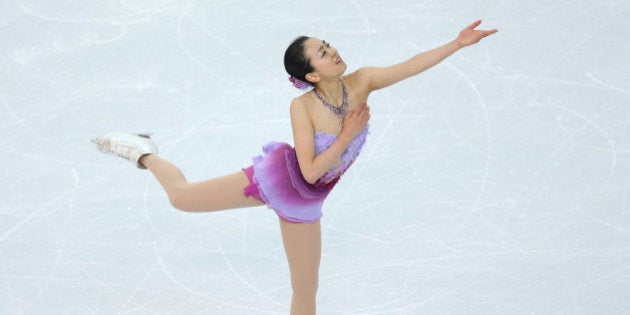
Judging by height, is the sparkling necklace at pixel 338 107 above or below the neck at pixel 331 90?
below

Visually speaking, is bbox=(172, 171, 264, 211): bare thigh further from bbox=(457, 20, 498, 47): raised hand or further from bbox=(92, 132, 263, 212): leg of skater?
bbox=(457, 20, 498, 47): raised hand

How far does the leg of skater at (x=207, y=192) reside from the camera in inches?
192

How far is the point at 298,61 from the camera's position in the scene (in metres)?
4.58

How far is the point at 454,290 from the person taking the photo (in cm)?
550

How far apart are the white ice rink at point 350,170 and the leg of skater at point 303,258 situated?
447mm

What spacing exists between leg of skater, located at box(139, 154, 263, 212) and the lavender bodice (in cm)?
32

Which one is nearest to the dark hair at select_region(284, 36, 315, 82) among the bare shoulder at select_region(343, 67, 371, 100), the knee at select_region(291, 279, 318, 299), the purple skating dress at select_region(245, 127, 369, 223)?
the bare shoulder at select_region(343, 67, 371, 100)

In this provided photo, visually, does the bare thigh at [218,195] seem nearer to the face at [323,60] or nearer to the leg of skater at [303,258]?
the leg of skater at [303,258]

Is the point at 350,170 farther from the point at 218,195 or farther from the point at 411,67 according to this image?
the point at 411,67

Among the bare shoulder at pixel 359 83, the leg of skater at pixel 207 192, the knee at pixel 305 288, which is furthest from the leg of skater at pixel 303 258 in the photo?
the bare shoulder at pixel 359 83

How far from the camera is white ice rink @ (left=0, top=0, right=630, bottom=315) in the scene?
5.56 m

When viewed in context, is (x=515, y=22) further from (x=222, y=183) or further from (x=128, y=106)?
(x=222, y=183)

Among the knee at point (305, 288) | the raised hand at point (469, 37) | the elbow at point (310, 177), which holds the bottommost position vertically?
the knee at point (305, 288)

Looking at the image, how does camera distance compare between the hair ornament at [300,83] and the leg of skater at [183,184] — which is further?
the leg of skater at [183,184]
